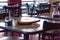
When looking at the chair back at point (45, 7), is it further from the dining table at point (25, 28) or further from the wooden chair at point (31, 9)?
the dining table at point (25, 28)

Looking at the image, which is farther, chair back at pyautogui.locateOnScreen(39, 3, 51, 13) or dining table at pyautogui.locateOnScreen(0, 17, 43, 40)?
chair back at pyautogui.locateOnScreen(39, 3, 51, 13)

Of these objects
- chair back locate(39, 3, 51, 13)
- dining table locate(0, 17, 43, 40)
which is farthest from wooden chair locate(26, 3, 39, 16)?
dining table locate(0, 17, 43, 40)

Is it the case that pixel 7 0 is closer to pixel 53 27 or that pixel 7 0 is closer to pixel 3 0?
pixel 3 0

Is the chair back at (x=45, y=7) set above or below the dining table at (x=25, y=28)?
above

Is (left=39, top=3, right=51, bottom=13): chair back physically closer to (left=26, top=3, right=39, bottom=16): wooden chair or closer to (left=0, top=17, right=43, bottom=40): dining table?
(left=26, top=3, right=39, bottom=16): wooden chair

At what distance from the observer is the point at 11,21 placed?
7.61ft

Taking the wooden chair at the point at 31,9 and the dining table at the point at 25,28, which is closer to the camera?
the dining table at the point at 25,28

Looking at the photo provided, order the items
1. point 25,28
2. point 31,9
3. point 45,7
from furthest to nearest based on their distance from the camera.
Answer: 1. point 45,7
2. point 31,9
3. point 25,28

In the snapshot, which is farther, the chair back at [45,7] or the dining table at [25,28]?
the chair back at [45,7]

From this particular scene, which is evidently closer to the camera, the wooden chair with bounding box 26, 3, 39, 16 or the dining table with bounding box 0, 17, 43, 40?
the dining table with bounding box 0, 17, 43, 40

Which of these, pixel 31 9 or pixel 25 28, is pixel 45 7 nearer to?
pixel 31 9

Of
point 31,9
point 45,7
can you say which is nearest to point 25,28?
point 31,9

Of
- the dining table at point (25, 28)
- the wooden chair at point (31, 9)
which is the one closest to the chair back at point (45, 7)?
the wooden chair at point (31, 9)

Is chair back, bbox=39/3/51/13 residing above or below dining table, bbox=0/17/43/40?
above
